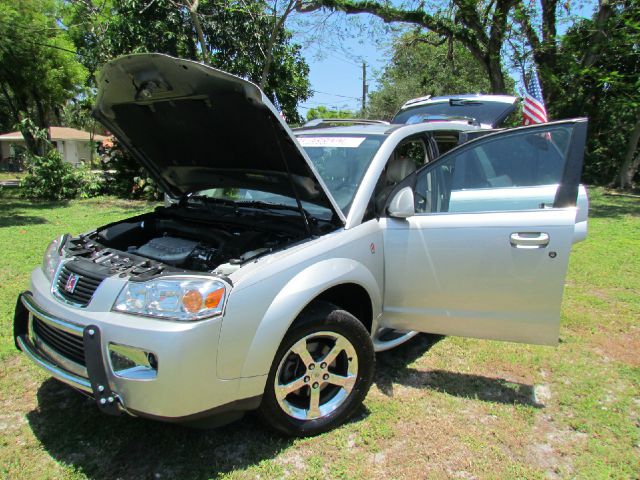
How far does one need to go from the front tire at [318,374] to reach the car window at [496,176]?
117cm

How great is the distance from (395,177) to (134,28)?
1131cm

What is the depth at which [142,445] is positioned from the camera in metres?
2.70

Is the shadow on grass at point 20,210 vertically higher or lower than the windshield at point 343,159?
lower

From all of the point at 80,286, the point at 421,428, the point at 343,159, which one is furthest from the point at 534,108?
the point at 80,286

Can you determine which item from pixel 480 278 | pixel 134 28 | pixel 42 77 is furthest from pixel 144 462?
pixel 42 77

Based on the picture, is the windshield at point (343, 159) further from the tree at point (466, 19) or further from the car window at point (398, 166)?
the tree at point (466, 19)

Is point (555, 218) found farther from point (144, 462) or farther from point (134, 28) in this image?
point (134, 28)

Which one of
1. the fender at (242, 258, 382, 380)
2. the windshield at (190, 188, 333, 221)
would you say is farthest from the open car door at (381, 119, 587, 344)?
the fender at (242, 258, 382, 380)

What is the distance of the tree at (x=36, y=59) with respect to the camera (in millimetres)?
15125

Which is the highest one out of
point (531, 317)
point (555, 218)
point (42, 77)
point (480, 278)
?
point (42, 77)

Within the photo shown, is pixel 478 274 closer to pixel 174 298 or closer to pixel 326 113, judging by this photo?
pixel 174 298

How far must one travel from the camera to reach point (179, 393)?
7.17 feet

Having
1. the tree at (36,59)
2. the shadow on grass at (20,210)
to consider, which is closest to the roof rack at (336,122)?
the shadow on grass at (20,210)

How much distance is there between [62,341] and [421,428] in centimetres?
209
